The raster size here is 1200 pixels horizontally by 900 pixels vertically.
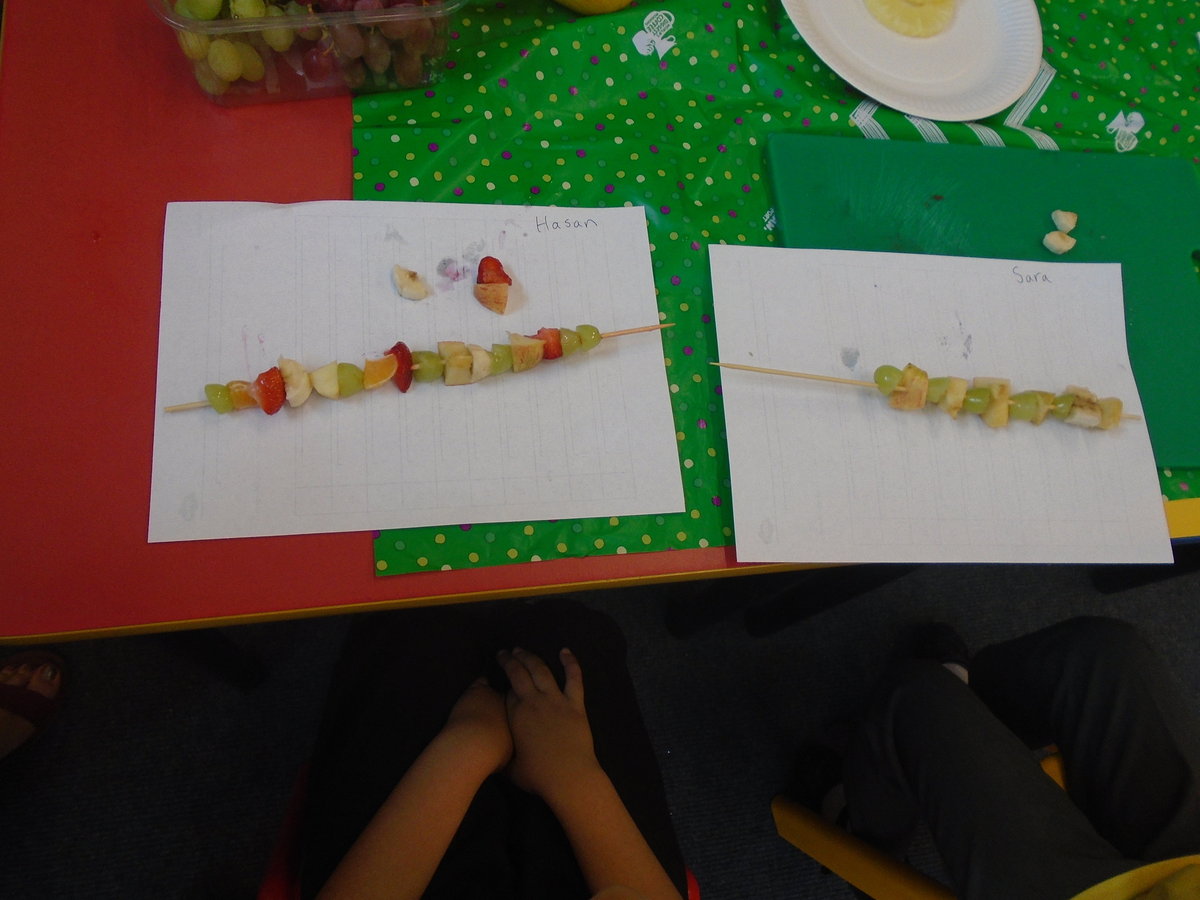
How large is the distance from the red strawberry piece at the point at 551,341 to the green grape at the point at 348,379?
206mm

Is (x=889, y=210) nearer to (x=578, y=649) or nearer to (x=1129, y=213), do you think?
(x=1129, y=213)

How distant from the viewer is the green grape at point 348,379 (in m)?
0.78

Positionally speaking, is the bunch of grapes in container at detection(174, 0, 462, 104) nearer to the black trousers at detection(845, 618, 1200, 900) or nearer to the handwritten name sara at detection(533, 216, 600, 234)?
the handwritten name sara at detection(533, 216, 600, 234)

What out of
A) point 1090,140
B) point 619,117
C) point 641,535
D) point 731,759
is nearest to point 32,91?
point 619,117

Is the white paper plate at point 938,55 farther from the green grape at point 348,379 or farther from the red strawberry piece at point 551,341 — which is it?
the green grape at point 348,379

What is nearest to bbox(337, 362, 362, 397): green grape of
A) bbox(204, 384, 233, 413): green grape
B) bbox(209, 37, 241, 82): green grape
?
bbox(204, 384, 233, 413): green grape

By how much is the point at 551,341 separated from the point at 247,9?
0.49 m

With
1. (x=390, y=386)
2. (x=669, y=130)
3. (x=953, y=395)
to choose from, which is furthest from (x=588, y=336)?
(x=953, y=395)

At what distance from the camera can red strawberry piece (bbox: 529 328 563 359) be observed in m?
0.82

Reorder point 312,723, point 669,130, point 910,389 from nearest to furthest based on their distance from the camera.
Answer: point 910,389, point 669,130, point 312,723

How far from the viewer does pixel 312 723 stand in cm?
141

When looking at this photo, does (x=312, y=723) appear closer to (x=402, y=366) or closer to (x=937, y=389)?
(x=402, y=366)

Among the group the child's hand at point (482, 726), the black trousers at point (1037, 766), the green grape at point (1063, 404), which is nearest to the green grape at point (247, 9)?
the child's hand at point (482, 726)

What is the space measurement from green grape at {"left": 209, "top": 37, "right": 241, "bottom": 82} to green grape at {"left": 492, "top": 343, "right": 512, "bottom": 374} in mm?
439
